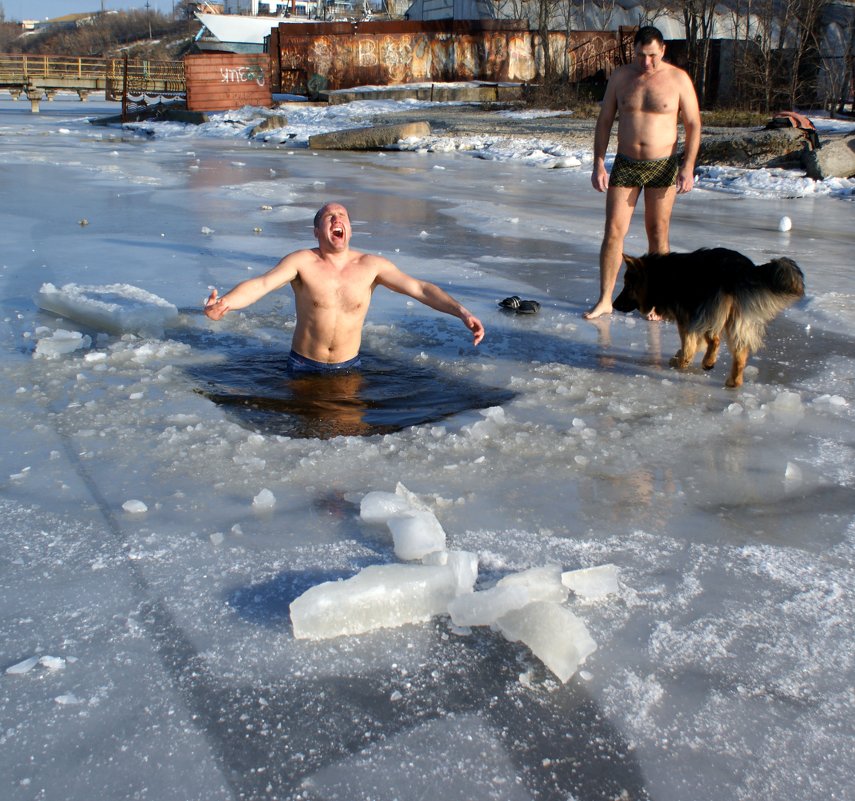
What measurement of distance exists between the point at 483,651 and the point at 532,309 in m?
3.60

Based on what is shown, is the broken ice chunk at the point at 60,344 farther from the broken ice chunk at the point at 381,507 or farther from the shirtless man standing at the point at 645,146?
the shirtless man standing at the point at 645,146

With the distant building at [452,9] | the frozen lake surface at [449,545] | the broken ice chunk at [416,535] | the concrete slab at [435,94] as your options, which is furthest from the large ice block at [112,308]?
the distant building at [452,9]

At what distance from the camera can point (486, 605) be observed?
87.1 inches

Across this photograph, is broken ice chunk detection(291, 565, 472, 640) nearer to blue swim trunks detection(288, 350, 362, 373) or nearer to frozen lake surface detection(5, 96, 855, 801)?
frozen lake surface detection(5, 96, 855, 801)

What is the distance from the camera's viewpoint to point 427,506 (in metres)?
2.86

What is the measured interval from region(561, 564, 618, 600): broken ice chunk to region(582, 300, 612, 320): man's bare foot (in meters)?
3.18

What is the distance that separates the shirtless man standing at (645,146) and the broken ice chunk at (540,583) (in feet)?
10.7

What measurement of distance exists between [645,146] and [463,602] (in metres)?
3.99

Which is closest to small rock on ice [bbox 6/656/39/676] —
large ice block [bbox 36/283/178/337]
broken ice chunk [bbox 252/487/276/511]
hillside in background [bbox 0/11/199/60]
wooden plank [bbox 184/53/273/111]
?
broken ice chunk [bbox 252/487/276/511]

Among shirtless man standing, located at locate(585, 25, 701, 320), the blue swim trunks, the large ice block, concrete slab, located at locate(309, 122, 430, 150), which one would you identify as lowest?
the blue swim trunks

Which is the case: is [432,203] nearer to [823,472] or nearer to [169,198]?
[169,198]

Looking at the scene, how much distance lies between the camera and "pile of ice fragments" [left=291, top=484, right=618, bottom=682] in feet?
6.88

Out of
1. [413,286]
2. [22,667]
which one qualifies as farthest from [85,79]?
[22,667]

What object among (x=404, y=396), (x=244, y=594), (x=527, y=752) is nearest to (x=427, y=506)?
(x=244, y=594)
